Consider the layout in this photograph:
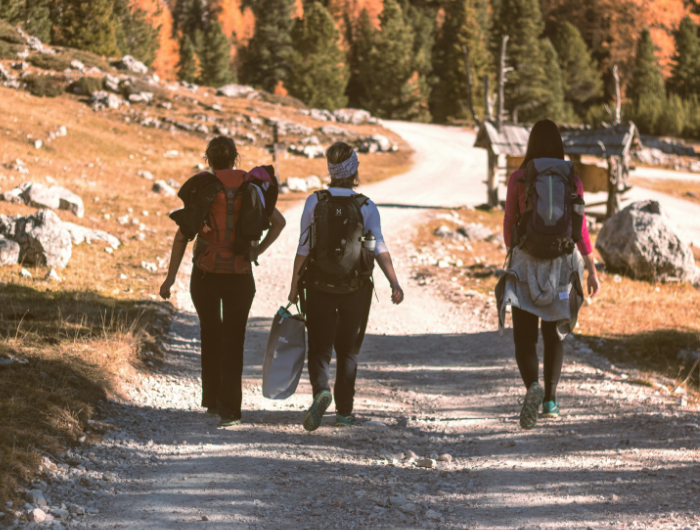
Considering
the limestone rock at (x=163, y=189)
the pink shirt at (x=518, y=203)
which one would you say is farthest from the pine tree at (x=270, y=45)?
the pink shirt at (x=518, y=203)

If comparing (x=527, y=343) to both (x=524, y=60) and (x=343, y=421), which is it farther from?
(x=524, y=60)

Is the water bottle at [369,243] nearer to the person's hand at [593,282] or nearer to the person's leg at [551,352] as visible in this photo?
the person's leg at [551,352]

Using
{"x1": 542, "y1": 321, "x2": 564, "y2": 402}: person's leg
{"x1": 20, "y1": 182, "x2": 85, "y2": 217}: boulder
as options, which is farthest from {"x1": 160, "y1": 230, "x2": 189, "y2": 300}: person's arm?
{"x1": 20, "y1": 182, "x2": 85, "y2": 217}: boulder

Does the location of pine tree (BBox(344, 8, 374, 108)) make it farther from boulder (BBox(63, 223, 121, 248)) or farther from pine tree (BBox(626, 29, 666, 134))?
boulder (BBox(63, 223, 121, 248))

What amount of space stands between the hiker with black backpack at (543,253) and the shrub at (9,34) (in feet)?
133

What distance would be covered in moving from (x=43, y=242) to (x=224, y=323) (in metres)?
6.08

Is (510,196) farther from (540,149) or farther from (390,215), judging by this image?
(390,215)

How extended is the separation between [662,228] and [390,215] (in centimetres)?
818

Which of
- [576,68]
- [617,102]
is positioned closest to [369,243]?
[617,102]

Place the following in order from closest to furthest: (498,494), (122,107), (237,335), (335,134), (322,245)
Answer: (498,494) < (322,245) < (237,335) < (122,107) < (335,134)

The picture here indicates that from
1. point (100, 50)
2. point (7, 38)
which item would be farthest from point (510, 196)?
point (100, 50)

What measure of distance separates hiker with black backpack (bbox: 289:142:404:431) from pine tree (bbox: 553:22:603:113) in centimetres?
6371

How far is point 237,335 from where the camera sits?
15.8ft

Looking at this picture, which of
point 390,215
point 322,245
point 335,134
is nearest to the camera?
point 322,245
